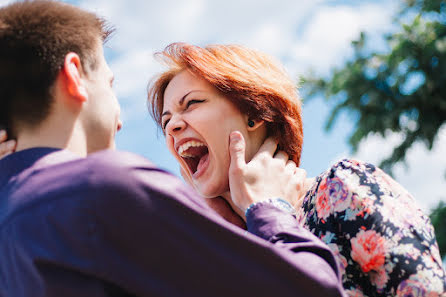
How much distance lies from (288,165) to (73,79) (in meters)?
1.40

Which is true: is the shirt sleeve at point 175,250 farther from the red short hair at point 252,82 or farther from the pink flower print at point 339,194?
the red short hair at point 252,82

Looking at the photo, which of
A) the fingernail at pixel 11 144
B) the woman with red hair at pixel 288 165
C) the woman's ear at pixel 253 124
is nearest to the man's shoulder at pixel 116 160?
the fingernail at pixel 11 144

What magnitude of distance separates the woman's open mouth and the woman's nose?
101 mm

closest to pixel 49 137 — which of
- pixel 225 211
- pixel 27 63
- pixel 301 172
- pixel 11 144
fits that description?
pixel 11 144

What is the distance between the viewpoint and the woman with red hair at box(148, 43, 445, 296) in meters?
1.99

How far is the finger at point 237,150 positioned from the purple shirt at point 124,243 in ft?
3.44

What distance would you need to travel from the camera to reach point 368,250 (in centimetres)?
204

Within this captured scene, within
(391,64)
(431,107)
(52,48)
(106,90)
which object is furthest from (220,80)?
(431,107)

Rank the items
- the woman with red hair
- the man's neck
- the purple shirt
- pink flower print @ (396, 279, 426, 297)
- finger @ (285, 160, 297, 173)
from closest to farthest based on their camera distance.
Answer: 1. the purple shirt
2. the man's neck
3. pink flower print @ (396, 279, 426, 297)
4. the woman with red hair
5. finger @ (285, 160, 297, 173)

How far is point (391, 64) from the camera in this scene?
33.0ft

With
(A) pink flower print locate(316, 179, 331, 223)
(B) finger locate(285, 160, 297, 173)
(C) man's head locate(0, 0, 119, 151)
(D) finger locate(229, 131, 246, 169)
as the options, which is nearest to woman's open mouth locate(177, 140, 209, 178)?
(D) finger locate(229, 131, 246, 169)

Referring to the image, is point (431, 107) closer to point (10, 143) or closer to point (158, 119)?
point (158, 119)

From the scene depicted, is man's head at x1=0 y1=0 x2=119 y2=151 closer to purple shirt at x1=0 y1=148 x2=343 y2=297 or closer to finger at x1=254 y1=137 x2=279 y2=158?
purple shirt at x1=0 y1=148 x2=343 y2=297

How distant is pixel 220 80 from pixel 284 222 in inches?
55.7
